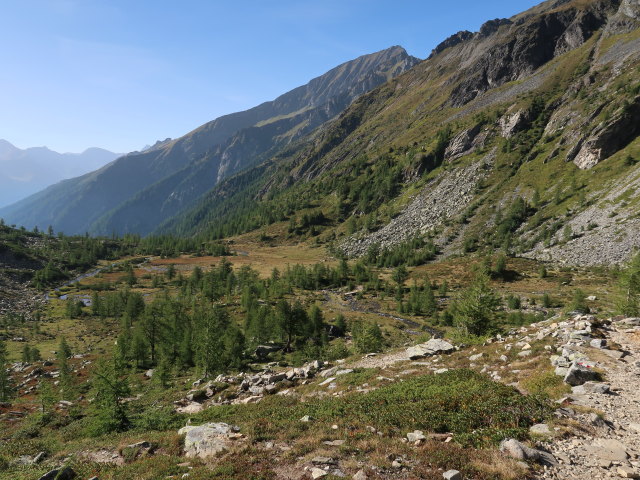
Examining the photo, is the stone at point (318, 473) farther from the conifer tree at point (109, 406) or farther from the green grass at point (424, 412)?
the conifer tree at point (109, 406)

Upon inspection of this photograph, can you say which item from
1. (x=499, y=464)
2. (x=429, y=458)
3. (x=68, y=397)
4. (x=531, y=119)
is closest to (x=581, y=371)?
(x=499, y=464)

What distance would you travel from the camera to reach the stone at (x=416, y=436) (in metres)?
13.6

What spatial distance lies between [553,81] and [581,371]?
22171cm

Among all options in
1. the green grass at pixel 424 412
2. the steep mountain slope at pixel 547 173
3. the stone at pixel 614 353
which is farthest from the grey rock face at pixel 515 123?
the green grass at pixel 424 412

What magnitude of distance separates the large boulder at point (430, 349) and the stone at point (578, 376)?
460 inches

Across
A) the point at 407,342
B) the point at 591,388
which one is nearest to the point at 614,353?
the point at 591,388

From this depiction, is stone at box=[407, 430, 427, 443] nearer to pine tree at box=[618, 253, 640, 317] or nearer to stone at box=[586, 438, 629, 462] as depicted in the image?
stone at box=[586, 438, 629, 462]

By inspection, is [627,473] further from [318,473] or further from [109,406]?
[109,406]

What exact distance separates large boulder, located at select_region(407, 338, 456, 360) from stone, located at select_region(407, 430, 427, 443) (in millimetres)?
14357

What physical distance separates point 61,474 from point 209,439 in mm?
6974

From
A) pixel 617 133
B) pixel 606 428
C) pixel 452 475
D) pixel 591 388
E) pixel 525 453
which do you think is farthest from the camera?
pixel 617 133

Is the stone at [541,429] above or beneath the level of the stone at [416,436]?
above

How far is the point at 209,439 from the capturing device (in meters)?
16.5

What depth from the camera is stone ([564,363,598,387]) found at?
16516mm
